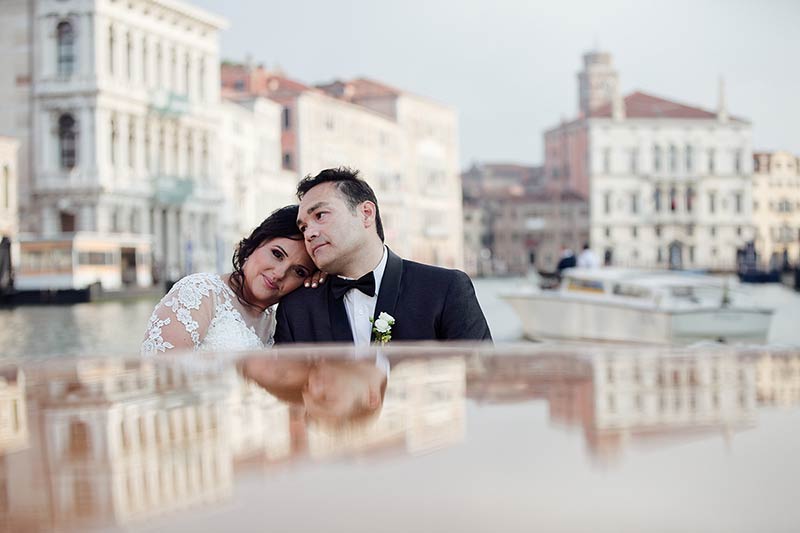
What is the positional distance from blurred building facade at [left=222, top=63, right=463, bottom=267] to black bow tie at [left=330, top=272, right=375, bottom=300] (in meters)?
43.9

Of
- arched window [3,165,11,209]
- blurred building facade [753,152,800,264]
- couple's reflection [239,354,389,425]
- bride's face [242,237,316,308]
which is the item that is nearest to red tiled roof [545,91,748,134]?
blurred building facade [753,152,800,264]

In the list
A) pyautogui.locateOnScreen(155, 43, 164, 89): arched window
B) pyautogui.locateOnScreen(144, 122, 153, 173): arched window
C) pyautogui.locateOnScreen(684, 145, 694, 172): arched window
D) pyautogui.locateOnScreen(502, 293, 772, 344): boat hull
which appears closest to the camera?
pyautogui.locateOnScreen(502, 293, 772, 344): boat hull

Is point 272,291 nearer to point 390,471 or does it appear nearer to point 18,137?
point 390,471

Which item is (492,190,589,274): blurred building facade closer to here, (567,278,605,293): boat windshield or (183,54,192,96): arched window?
(183,54,192,96): arched window

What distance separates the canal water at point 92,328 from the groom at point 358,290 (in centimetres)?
891

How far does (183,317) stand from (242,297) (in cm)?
19

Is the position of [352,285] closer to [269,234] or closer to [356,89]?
[269,234]

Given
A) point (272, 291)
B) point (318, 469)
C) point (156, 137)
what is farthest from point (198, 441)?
point (156, 137)

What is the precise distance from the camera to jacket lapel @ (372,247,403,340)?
8.42 feet

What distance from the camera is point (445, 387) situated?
795 millimetres

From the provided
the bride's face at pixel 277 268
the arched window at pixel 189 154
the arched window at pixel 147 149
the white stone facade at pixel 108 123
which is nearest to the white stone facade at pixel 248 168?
the arched window at pixel 189 154

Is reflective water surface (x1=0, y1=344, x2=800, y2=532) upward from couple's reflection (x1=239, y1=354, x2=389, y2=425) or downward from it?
downward

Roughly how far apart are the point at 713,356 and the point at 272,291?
1.97 meters

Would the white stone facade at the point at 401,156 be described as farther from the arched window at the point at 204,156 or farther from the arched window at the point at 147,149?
the arched window at the point at 147,149
